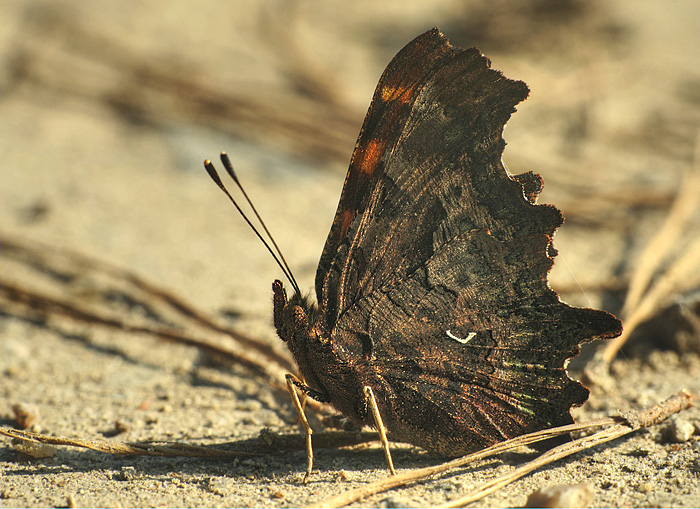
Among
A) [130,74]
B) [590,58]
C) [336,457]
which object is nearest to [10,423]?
[336,457]

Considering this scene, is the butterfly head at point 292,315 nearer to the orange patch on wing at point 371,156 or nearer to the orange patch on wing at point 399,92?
the orange patch on wing at point 371,156

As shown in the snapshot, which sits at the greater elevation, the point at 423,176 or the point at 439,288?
the point at 423,176

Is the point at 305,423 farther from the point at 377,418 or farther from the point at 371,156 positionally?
the point at 371,156

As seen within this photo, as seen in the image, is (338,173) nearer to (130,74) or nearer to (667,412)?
(130,74)

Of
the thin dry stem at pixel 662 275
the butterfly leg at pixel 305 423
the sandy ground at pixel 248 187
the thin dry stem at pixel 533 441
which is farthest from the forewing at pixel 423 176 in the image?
the thin dry stem at pixel 662 275

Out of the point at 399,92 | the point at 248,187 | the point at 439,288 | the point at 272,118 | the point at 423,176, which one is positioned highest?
the point at 272,118

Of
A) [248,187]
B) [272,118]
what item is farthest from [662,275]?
[272,118]

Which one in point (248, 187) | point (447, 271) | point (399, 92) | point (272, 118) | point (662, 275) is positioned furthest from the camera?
point (272, 118)
